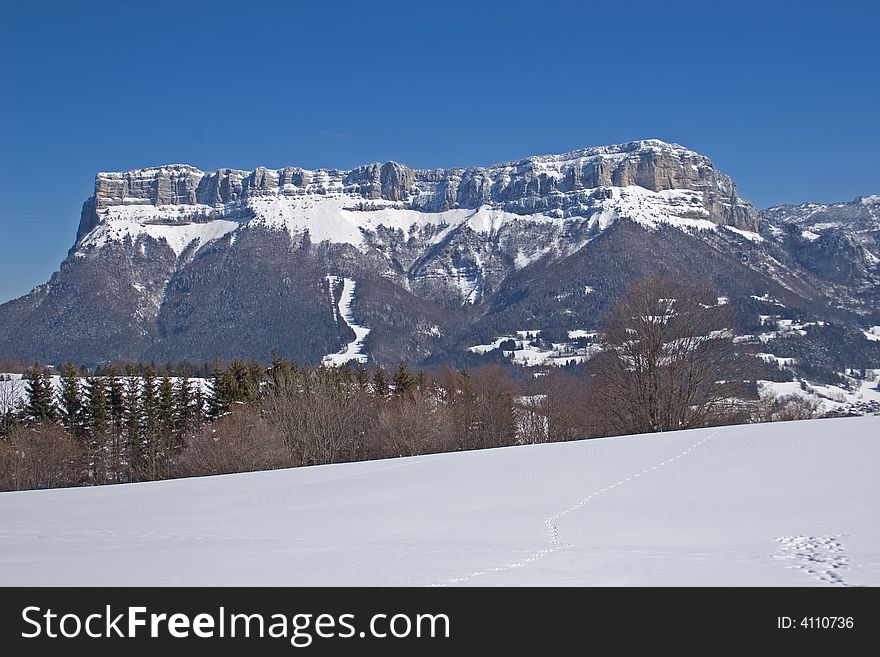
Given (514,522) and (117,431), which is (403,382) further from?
(514,522)

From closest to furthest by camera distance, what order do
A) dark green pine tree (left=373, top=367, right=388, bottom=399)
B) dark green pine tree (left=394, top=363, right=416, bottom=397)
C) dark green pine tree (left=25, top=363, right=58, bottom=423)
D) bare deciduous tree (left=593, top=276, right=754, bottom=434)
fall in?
bare deciduous tree (left=593, top=276, right=754, bottom=434)
dark green pine tree (left=25, top=363, right=58, bottom=423)
dark green pine tree (left=394, top=363, right=416, bottom=397)
dark green pine tree (left=373, top=367, right=388, bottom=399)

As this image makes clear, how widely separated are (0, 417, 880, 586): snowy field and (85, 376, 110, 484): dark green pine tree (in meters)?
32.0

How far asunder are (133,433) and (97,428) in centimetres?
271

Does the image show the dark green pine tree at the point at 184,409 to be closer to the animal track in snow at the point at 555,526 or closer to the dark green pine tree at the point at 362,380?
the dark green pine tree at the point at 362,380

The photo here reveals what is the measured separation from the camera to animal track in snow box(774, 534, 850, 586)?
29.4ft

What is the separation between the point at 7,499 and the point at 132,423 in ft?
111

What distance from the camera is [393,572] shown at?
1007 centimetres

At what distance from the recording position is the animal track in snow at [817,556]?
29.4 ft

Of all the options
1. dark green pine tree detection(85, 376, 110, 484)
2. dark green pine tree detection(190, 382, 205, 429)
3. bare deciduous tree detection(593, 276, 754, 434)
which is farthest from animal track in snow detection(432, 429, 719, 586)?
dark green pine tree detection(85, 376, 110, 484)

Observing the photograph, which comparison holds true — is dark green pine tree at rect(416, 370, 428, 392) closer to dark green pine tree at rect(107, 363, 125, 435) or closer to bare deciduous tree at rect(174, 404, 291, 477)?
bare deciduous tree at rect(174, 404, 291, 477)

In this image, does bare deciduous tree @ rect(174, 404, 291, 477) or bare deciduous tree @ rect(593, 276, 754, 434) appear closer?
bare deciduous tree @ rect(593, 276, 754, 434)

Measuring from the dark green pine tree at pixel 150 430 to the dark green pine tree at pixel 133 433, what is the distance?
322mm

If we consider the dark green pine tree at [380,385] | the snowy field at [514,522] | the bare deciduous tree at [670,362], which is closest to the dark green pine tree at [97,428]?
the dark green pine tree at [380,385]
